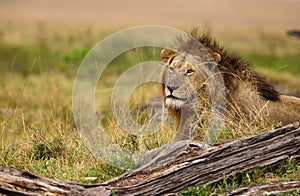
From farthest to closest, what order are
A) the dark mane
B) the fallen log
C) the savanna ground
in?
the dark mane → the savanna ground → the fallen log

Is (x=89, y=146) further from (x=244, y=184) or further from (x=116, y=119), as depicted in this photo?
(x=244, y=184)

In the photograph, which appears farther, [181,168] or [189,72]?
[189,72]

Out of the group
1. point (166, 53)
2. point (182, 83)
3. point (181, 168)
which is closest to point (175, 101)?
point (182, 83)

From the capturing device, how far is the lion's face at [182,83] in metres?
6.53

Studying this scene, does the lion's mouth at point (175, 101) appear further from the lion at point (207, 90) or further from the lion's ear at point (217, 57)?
the lion's ear at point (217, 57)

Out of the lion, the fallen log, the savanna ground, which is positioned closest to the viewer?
the fallen log

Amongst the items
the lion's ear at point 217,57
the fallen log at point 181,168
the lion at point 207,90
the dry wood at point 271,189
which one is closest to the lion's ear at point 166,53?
the lion at point 207,90

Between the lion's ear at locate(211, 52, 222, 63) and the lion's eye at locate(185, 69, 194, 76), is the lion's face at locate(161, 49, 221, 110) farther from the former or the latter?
the lion's ear at locate(211, 52, 222, 63)

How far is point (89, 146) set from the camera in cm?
652

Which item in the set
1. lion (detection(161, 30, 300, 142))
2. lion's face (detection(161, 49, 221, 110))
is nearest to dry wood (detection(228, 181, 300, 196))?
lion (detection(161, 30, 300, 142))

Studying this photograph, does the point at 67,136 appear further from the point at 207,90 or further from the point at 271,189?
the point at 271,189

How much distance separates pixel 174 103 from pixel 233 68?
0.69 m

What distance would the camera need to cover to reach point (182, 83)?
21.4ft

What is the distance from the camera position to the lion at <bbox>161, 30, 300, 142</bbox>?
650cm
